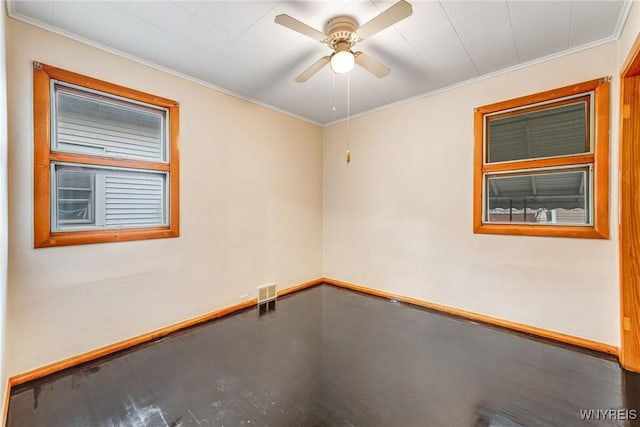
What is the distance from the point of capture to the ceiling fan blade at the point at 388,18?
1593mm

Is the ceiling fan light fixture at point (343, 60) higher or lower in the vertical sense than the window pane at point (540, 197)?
higher

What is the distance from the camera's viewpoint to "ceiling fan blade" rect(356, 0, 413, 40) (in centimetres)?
159

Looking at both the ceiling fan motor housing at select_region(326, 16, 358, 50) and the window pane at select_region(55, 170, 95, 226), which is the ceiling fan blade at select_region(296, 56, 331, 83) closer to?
the ceiling fan motor housing at select_region(326, 16, 358, 50)

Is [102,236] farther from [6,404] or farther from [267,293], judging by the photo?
[267,293]

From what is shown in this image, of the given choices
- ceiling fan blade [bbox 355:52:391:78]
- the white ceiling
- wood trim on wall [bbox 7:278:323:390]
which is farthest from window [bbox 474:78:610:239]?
wood trim on wall [bbox 7:278:323:390]

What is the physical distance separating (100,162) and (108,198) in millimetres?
325

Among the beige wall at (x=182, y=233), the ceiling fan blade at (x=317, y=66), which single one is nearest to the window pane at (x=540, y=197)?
the ceiling fan blade at (x=317, y=66)

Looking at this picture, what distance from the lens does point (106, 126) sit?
8.05 feet

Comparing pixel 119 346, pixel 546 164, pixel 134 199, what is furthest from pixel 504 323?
pixel 134 199

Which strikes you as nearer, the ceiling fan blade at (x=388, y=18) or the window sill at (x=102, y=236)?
the ceiling fan blade at (x=388, y=18)

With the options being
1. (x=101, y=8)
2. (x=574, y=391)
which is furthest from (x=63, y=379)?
(x=574, y=391)

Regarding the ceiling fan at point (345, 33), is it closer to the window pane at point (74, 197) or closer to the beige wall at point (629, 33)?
the beige wall at point (629, 33)

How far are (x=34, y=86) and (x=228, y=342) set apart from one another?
256 centimetres

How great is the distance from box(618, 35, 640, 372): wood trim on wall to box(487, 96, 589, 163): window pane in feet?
1.22
